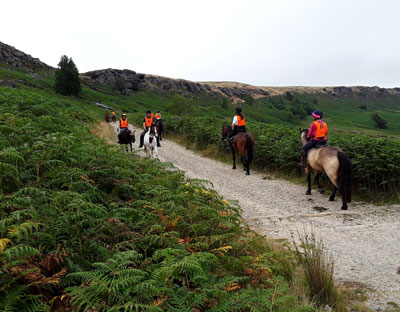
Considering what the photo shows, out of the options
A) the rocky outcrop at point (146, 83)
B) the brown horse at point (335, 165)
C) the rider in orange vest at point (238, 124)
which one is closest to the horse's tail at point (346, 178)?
the brown horse at point (335, 165)

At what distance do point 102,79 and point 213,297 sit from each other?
13365cm

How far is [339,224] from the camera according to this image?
23.5 feet

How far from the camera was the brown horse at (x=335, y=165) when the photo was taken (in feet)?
27.6

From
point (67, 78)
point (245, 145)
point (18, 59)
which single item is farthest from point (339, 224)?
point (18, 59)

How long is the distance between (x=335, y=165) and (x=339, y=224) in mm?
2315

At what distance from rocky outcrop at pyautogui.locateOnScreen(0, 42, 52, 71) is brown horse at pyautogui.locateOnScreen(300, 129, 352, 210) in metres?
103

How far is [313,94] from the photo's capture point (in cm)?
19538

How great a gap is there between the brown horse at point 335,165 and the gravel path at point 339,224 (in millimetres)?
552

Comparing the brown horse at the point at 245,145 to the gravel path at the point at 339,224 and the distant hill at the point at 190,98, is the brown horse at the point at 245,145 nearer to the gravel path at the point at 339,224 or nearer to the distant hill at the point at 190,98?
the gravel path at the point at 339,224

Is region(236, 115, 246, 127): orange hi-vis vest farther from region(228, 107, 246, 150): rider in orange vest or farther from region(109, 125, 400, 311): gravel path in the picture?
region(109, 125, 400, 311): gravel path

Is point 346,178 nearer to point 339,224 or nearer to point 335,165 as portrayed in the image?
point 335,165

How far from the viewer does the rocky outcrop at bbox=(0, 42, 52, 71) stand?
88625mm

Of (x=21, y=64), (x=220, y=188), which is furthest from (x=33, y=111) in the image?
(x=21, y=64)

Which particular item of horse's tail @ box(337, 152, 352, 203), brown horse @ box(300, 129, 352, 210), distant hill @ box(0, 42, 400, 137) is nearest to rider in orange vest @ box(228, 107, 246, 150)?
brown horse @ box(300, 129, 352, 210)
